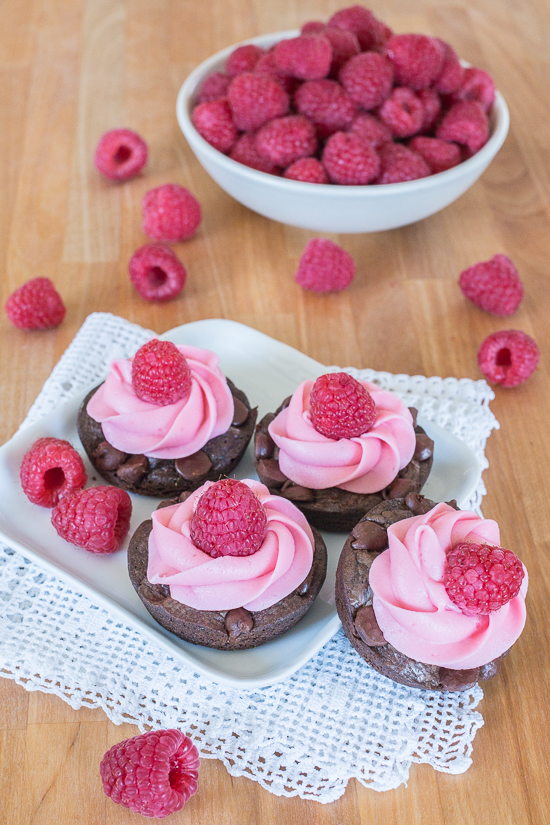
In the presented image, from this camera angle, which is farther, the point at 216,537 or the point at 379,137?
the point at 379,137

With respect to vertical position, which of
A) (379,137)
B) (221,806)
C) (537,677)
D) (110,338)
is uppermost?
(379,137)

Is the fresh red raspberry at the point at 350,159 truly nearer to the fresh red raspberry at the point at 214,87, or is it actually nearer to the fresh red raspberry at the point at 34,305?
the fresh red raspberry at the point at 214,87

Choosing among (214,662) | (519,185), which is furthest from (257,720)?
(519,185)

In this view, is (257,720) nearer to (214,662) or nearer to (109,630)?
(214,662)

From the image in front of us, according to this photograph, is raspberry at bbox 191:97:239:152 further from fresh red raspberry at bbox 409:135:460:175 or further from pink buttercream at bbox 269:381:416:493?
pink buttercream at bbox 269:381:416:493

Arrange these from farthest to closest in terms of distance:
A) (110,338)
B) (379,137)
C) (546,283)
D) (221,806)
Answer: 1. (546,283)
2. (379,137)
3. (110,338)
4. (221,806)

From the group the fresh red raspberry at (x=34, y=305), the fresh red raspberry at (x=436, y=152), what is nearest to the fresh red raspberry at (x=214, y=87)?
the fresh red raspberry at (x=436, y=152)
